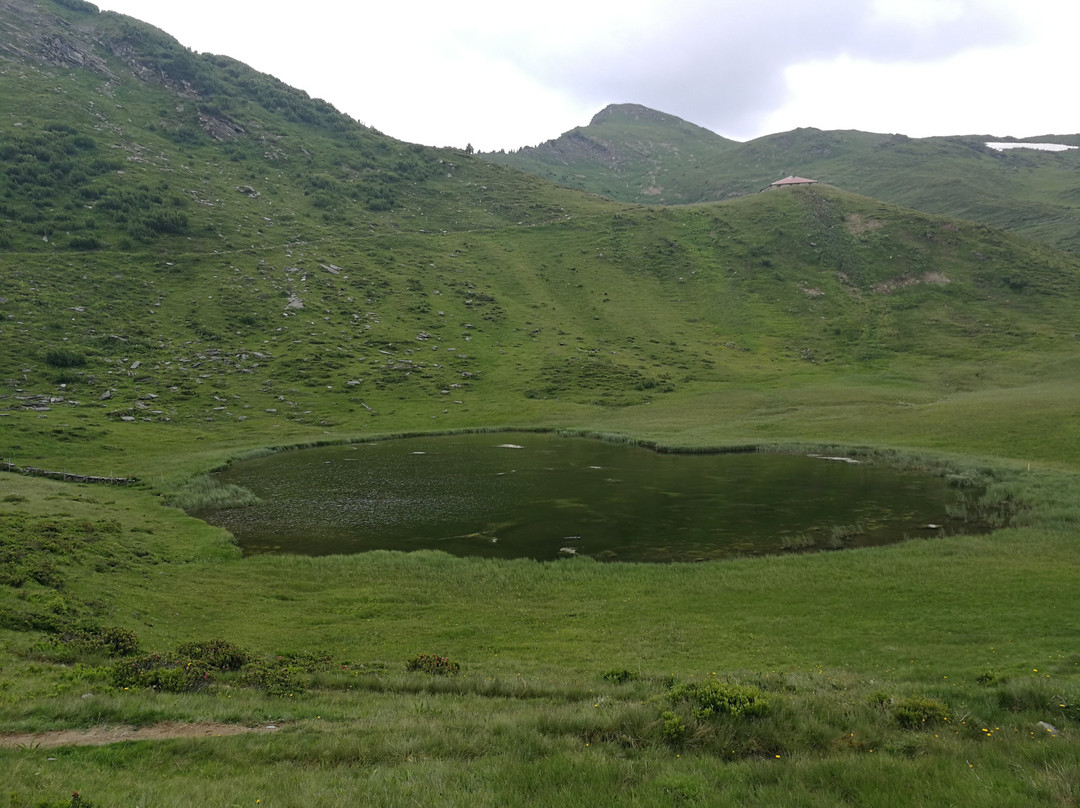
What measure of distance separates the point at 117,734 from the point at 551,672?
460 inches

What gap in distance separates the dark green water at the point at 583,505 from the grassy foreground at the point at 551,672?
374cm

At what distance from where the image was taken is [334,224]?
17138 cm

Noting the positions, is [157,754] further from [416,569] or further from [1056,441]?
[1056,441]

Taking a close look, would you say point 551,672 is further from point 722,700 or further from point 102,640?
point 102,640

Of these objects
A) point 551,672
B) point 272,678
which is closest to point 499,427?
point 551,672

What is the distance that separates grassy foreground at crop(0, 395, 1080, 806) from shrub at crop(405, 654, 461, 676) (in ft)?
1.04

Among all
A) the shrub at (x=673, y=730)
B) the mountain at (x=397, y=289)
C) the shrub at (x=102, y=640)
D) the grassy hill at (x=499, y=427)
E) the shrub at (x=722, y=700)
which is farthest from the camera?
the mountain at (x=397, y=289)

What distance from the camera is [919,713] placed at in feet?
40.8

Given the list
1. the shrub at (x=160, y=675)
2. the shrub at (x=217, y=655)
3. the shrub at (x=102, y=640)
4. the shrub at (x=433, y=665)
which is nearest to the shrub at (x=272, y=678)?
the shrub at (x=217, y=655)

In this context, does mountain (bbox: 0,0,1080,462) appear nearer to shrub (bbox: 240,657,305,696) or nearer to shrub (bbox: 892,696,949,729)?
shrub (bbox: 240,657,305,696)

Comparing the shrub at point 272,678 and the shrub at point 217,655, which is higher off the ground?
the shrub at point 272,678

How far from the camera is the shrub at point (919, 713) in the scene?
40.4 feet

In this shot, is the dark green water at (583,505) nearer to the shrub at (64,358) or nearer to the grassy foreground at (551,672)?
the grassy foreground at (551,672)

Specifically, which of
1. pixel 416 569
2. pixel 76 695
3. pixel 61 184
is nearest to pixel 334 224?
pixel 61 184
